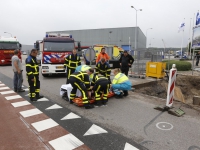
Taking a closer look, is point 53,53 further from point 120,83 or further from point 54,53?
point 120,83

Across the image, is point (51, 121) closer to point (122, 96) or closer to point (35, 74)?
point (35, 74)

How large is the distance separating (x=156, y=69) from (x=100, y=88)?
6.51 metres

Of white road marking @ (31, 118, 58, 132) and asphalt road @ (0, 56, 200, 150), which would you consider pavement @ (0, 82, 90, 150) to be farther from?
asphalt road @ (0, 56, 200, 150)

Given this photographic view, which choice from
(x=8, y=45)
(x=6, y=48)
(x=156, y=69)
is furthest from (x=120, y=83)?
(x=8, y=45)

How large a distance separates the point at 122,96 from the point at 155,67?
529 cm

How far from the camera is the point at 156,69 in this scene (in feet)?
35.4

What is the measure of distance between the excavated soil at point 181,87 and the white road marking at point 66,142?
18.2 ft

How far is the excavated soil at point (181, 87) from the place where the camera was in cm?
870

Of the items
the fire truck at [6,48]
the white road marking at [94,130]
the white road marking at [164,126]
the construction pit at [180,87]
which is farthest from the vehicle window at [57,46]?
the fire truck at [6,48]

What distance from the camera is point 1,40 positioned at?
17750mm

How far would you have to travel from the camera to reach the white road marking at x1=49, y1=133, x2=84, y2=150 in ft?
10.3

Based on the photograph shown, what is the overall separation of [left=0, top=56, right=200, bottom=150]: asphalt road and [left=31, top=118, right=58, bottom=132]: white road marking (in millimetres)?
151

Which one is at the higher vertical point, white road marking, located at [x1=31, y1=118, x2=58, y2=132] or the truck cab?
the truck cab

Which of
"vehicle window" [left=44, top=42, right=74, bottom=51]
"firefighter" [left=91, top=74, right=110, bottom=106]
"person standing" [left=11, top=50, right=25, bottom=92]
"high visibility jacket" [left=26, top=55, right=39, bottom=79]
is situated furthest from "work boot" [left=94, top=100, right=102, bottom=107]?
"vehicle window" [left=44, top=42, right=74, bottom=51]
